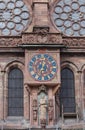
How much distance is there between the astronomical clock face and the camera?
25.7m

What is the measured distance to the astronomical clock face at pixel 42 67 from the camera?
84.4 feet

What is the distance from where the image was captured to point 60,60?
26828 mm

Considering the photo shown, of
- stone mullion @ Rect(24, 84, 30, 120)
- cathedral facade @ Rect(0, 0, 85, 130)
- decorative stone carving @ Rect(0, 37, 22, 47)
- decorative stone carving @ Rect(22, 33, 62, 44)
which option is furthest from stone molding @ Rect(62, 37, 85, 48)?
stone mullion @ Rect(24, 84, 30, 120)

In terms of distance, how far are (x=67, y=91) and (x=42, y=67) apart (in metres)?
2.04

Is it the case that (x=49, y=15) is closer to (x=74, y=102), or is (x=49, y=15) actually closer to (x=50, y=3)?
(x=50, y=3)

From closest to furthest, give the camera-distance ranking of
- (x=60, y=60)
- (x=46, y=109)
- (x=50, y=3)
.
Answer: (x=46, y=109)
(x=60, y=60)
(x=50, y=3)

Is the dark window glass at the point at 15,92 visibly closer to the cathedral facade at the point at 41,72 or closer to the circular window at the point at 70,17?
the cathedral facade at the point at 41,72

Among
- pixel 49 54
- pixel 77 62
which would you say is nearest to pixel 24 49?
pixel 49 54

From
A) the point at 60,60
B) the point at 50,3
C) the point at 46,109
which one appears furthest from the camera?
the point at 50,3

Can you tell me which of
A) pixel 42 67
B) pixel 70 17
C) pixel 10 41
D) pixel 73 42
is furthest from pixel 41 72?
pixel 70 17

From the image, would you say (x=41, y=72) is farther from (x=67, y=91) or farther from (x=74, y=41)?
(x=74, y=41)

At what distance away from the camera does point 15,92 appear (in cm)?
2650

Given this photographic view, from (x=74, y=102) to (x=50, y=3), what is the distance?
6163mm

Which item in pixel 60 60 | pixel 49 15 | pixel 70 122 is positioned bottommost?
pixel 70 122
